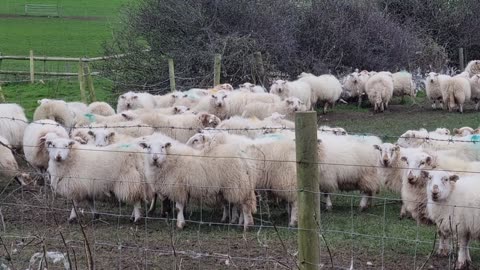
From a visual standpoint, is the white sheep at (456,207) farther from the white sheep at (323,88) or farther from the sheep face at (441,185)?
the white sheep at (323,88)

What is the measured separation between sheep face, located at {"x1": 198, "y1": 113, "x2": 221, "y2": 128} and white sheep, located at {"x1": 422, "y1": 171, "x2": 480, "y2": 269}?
A: 511 centimetres

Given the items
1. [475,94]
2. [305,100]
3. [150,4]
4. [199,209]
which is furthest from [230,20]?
[199,209]

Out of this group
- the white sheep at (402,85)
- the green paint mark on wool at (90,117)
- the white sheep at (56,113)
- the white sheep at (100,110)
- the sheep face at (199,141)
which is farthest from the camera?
the white sheep at (402,85)

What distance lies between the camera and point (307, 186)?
13.5 ft

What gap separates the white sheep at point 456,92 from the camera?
60.4 ft

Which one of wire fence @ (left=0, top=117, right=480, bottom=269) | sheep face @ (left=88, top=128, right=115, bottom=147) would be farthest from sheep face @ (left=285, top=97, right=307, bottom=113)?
sheep face @ (left=88, top=128, right=115, bottom=147)

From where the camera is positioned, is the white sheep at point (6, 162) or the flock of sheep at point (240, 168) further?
the white sheep at point (6, 162)

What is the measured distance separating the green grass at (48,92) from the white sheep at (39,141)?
10.3 m

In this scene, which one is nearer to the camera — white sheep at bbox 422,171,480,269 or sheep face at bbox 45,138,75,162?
white sheep at bbox 422,171,480,269

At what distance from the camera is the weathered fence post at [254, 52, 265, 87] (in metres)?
20.1

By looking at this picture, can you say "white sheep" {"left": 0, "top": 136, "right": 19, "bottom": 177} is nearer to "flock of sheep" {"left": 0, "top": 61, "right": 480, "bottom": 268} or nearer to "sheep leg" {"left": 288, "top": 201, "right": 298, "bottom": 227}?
"flock of sheep" {"left": 0, "top": 61, "right": 480, "bottom": 268}

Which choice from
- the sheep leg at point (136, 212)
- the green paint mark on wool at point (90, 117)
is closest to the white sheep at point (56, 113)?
the green paint mark on wool at point (90, 117)

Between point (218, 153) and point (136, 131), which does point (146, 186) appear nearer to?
point (218, 153)

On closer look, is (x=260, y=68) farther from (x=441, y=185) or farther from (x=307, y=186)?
(x=307, y=186)
